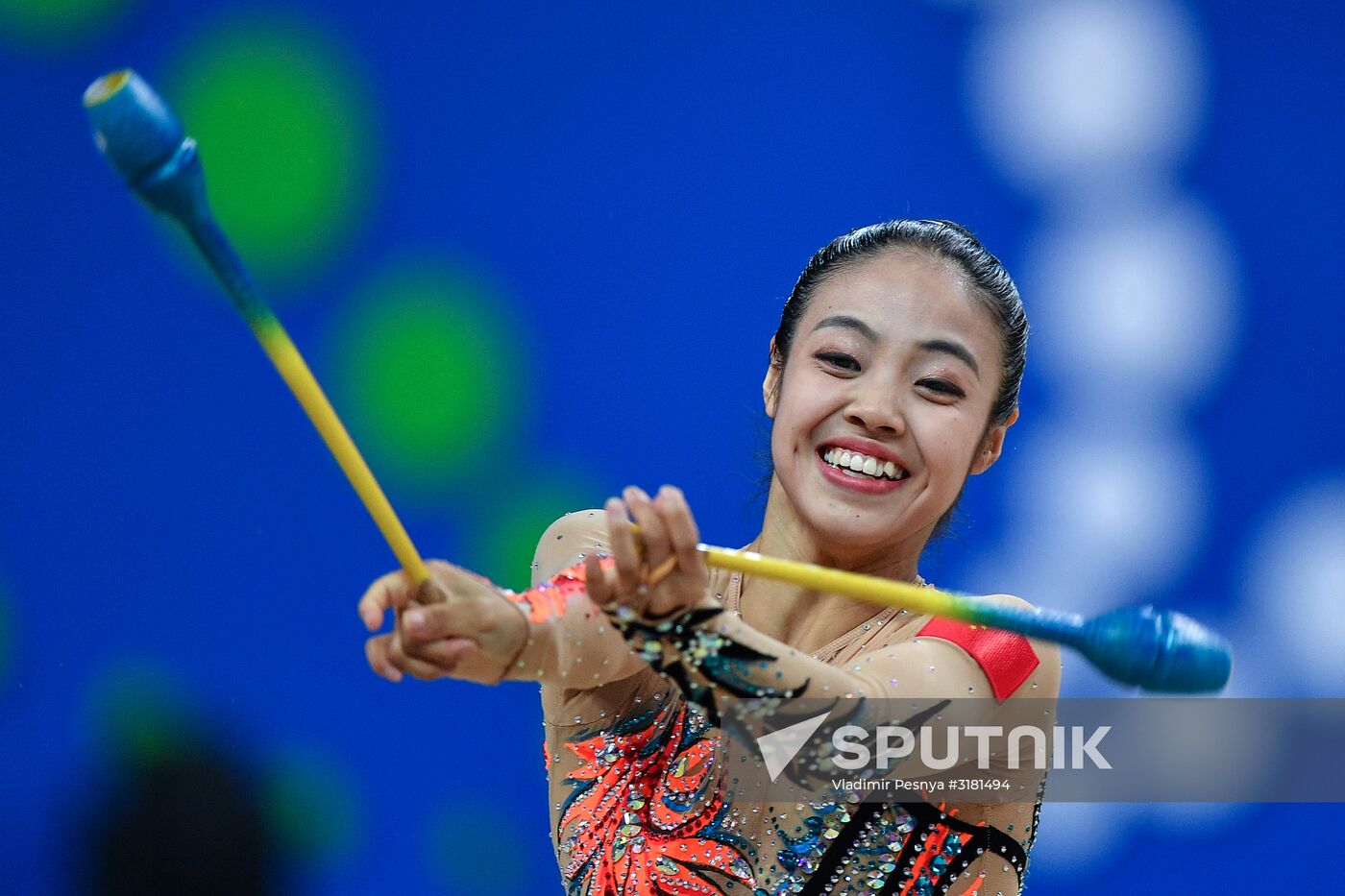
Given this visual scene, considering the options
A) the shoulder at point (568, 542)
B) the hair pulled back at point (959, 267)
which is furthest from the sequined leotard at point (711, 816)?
the hair pulled back at point (959, 267)

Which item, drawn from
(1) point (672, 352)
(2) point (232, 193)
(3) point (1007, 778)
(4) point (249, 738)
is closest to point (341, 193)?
(2) point (232, 193)

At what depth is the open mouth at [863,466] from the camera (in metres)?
1.18

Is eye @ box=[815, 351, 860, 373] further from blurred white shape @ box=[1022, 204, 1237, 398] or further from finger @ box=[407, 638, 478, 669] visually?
blurred white shape @ box=[1022, 204, 1237, 398]

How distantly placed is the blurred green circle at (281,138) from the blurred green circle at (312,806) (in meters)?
0.64

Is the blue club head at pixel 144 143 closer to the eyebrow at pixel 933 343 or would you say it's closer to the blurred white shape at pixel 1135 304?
the eyebrow at pixel 933 343

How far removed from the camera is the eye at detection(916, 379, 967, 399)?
119 centimetres

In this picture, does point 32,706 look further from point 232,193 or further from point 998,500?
point 998,500

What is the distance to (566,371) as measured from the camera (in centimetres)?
190

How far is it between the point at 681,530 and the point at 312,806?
1.27m

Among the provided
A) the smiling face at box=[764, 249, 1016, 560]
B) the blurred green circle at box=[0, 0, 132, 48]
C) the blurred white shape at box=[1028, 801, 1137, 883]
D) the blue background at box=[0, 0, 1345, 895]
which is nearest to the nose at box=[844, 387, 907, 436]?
the smiling face at box=[764, 249, 1016, 560]

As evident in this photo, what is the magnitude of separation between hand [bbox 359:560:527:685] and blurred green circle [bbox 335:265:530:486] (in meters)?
1.00

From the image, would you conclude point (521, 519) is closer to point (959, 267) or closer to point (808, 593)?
point (808, 593)

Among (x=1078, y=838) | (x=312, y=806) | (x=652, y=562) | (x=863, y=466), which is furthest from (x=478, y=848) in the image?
(x=652, y=562)

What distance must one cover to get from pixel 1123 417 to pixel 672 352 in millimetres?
577
